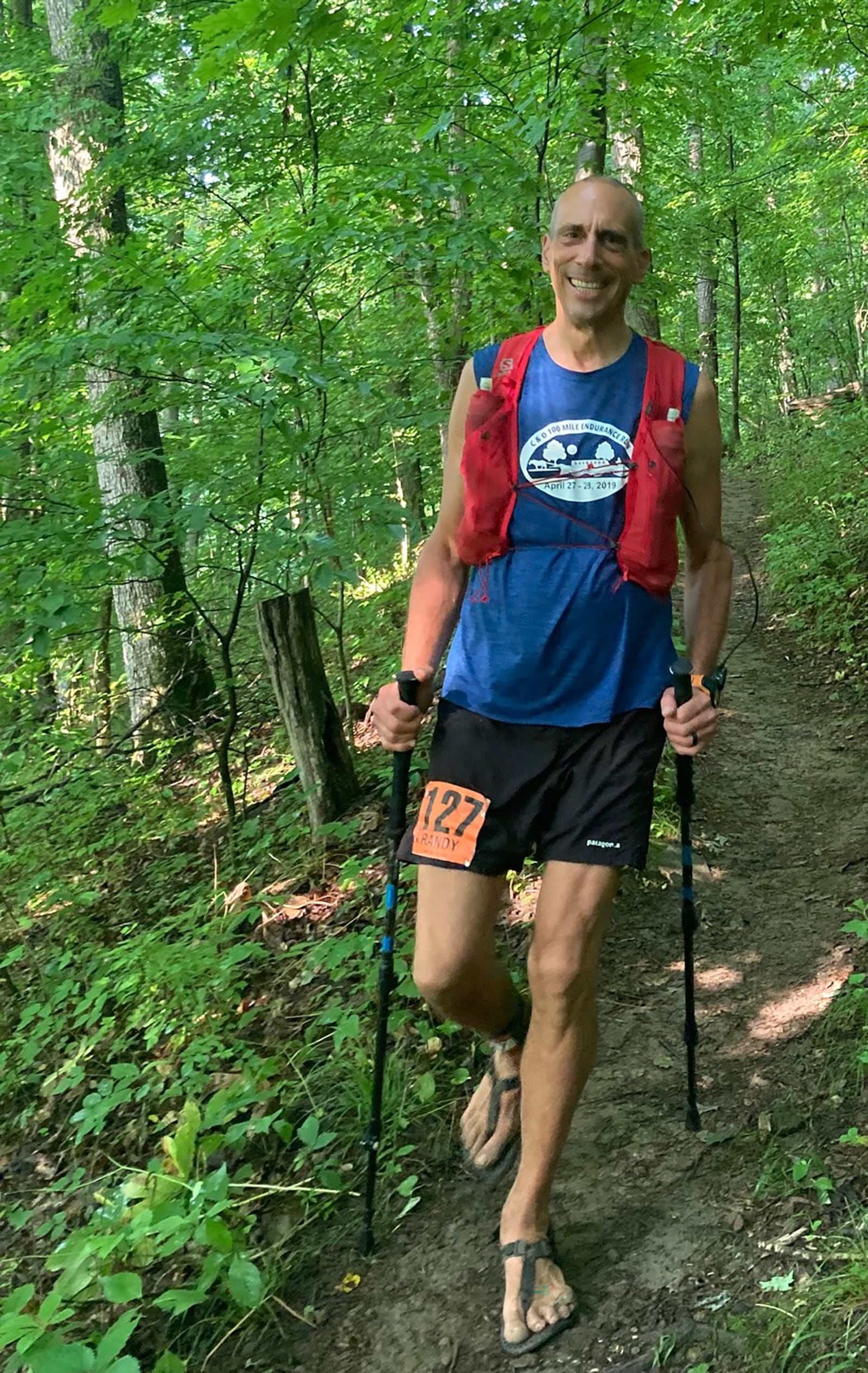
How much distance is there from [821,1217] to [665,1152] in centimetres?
55

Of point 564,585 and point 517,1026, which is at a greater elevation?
point 564,585

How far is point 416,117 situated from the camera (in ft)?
18.8

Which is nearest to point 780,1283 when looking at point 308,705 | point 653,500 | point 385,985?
point 385,985

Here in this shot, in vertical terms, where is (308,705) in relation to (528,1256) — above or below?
above

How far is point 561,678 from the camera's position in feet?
7.93

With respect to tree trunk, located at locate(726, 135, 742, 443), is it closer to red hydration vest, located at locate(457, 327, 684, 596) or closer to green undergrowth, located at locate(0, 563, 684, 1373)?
green undergrowth, located at locate(0, 563, 684, 1373)

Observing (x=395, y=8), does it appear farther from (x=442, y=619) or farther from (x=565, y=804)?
(x=565, y=804)

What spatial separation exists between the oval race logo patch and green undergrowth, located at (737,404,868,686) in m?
A: 5.41

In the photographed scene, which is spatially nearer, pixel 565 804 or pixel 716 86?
pixel 565 804

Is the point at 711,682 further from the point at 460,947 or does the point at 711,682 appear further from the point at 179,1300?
the point at 179,1300

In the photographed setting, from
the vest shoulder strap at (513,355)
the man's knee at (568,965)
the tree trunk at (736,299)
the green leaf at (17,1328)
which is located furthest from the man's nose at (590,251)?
the tree trunk at (736,299)

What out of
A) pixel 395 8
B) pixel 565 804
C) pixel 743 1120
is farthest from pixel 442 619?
pixel 395 8

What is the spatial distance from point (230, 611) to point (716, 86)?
6.77 meters

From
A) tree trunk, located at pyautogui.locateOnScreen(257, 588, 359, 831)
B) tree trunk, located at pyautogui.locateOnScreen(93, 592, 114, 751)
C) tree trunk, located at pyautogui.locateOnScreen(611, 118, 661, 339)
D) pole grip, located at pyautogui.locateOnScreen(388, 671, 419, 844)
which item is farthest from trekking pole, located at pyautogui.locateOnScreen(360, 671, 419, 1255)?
tree trunk, located at pyautogui.locateOnScreen(611, 118, 661, 339)
